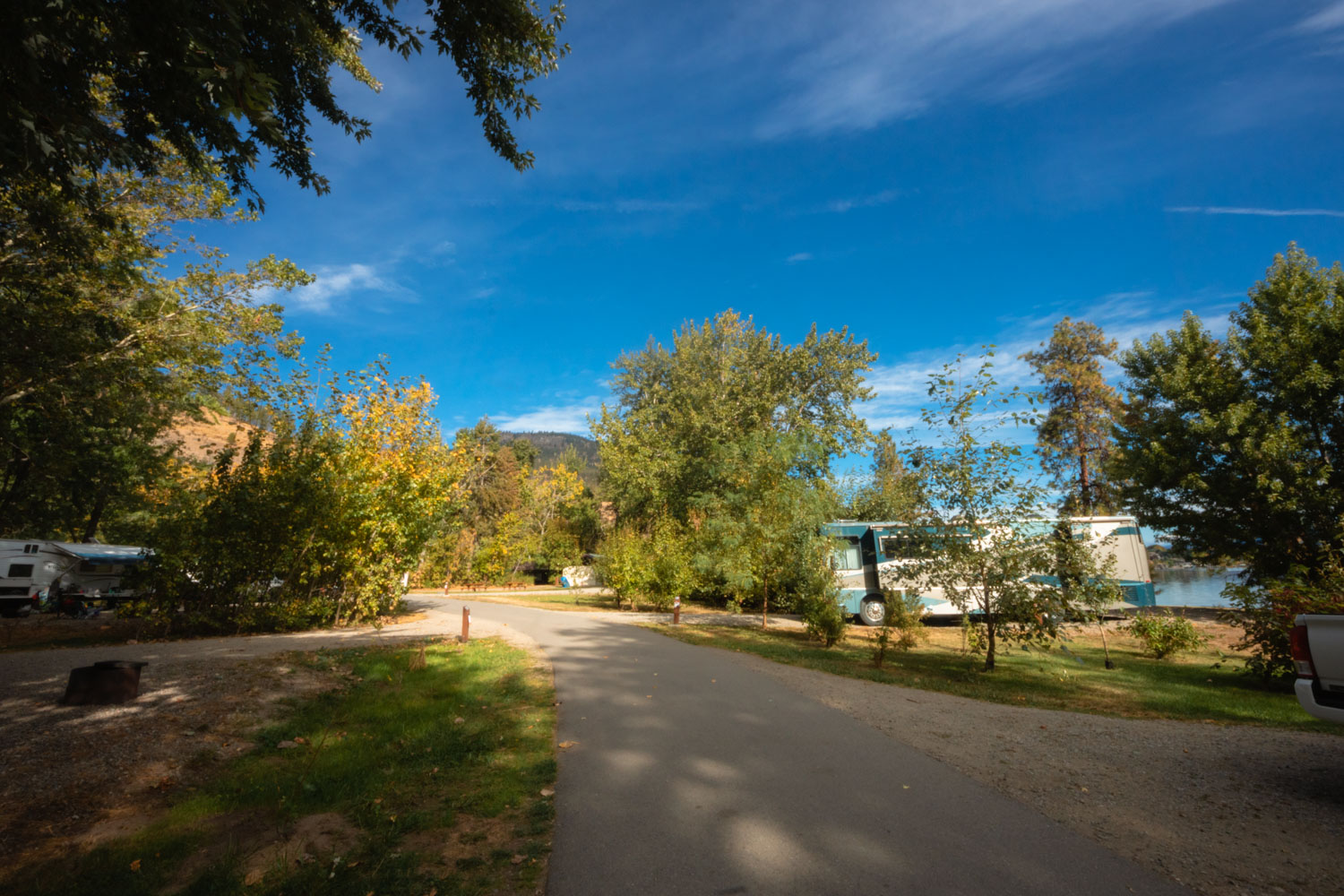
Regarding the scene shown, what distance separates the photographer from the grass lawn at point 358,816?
2.91 meters

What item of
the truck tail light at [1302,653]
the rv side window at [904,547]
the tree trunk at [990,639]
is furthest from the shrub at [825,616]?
the truck tail light at [1302,653]

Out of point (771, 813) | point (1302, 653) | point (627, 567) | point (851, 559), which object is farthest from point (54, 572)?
point (1302, 653)

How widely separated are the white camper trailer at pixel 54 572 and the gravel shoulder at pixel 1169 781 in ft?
65.9

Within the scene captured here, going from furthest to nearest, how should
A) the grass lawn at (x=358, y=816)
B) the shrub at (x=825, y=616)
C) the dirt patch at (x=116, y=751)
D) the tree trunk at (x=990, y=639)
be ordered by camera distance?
1. the shrub at (x=825, y=616)
2. the tree trunk at (x=990, y=639)
3. the dirt patch at (x=116, y=751)
4. the grass lawn at (x=358, y=816)

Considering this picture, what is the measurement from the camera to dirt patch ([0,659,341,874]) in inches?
140

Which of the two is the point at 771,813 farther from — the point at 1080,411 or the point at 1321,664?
the point at 1080,411

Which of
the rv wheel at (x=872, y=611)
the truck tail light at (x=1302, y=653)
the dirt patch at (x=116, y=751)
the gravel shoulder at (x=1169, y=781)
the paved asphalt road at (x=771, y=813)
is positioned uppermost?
the truck tail light at (x=1302, y=653)

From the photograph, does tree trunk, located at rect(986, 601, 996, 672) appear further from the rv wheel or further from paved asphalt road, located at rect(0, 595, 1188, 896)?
the rv wheel

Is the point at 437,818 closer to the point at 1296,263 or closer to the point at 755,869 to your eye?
the point at 755,869

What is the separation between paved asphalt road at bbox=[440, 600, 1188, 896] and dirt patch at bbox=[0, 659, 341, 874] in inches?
112

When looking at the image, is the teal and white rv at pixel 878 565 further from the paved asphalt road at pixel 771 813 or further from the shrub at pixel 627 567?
the paved asphalt road at pixel 771 813

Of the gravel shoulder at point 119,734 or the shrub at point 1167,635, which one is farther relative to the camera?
the shrub at point 1167,635

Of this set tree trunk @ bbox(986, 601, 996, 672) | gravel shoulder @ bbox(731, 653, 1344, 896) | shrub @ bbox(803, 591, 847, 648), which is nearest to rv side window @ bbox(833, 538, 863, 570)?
shrub @ bbox(803, 591, 847, 648)

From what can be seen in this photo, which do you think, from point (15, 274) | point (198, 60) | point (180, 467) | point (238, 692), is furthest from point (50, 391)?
point (180, 467)
